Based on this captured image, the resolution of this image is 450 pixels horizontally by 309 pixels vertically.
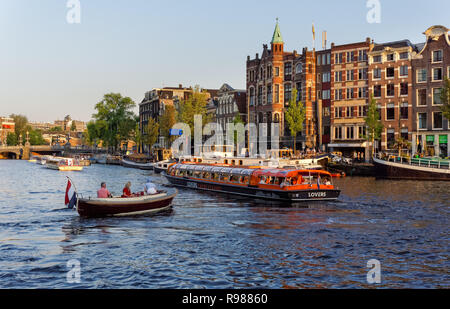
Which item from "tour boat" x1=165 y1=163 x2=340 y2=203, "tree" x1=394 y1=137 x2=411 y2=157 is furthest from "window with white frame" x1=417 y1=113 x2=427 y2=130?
"tour boat" x1=165 y1=163 x2=340 y2=203

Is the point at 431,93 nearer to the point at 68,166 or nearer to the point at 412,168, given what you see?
the point at 412,168

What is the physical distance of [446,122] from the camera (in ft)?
225

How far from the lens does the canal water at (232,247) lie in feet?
53.3

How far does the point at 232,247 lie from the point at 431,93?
191 ft

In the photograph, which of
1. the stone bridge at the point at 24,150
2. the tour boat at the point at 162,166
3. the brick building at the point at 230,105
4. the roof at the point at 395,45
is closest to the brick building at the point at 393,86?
the roof at the point at 395,45

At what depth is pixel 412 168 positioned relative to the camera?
2391 inches

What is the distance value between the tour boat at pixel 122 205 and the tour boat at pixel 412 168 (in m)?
38.6

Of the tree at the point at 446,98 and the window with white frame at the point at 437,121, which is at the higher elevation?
the tree at the point at 446,98

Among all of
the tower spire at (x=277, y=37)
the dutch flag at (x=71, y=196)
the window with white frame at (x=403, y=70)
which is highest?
the tower spire at (x=277, y=37)

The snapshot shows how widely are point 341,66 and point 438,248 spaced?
65338 millimetres

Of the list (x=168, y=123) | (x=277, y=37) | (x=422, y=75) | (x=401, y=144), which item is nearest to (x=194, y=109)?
(x=168, y=123)

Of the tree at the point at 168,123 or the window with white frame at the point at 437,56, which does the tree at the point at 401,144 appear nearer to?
the window with white frame at the point at 437,56

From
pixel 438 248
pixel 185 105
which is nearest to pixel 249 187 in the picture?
pixel 438 248
